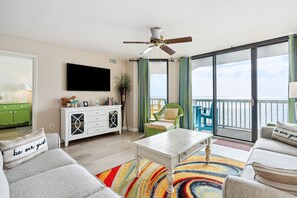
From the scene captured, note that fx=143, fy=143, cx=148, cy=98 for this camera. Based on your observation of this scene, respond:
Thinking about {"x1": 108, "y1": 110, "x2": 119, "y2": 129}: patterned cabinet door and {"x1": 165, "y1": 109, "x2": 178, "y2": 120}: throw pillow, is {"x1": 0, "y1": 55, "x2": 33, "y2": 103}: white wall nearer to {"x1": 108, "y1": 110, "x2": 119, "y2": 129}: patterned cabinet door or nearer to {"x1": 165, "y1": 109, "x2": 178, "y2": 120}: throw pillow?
{"x1": 108, "y1": 110, "x2": 119, "y2": 129}: patterned cabinet door

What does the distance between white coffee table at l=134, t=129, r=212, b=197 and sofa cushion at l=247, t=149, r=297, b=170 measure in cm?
63

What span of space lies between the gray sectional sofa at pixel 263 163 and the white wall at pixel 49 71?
12.2 feet

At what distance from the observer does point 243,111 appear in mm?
4258

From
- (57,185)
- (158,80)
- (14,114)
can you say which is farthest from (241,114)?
(14,114)

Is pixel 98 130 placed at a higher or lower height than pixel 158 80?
lower

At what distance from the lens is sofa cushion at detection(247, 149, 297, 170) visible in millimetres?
1365

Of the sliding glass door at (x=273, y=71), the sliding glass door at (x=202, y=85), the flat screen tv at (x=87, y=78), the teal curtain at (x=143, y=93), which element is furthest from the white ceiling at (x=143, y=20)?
the teal curtain at (x=143, y=93)

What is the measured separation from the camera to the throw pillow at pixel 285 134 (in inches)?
72.9

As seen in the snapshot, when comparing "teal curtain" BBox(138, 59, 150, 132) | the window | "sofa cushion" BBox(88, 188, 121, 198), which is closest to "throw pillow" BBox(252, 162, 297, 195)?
"sofa cushion" BBox(88, 188, 121, 198)

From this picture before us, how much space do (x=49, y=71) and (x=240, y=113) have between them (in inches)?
208

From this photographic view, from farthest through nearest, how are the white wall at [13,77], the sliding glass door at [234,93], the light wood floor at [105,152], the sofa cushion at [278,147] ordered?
the white wall at [13,77]
the sliding glass door at [234,93]
the light wood floor at [105,152]
the sofa cushion at [278,147]

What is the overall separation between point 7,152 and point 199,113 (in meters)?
4.25

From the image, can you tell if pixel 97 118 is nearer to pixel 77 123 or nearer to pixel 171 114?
pixel 77 123

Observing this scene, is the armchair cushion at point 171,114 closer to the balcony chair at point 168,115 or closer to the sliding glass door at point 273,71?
the balcony chair at point 168,115
